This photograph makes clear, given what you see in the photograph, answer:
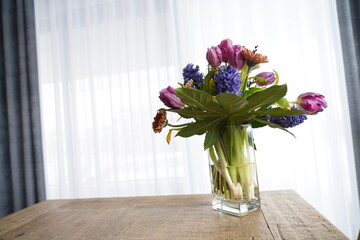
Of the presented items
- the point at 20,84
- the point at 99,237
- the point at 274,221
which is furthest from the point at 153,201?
the point at 20,84

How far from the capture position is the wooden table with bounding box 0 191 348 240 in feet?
2.00

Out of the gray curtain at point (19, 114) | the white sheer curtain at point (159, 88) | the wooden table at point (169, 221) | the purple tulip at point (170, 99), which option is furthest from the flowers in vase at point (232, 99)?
the gray curtain at point (19, 114)

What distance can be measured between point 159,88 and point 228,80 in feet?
4.87

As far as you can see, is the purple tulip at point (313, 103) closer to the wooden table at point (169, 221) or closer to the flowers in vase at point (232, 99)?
the flowers in vase at point (232, 99)

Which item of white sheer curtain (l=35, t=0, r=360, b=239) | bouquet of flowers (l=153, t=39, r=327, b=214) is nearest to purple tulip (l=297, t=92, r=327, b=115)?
bouquet of flowers (l=153, t=39, r=327, b=214)

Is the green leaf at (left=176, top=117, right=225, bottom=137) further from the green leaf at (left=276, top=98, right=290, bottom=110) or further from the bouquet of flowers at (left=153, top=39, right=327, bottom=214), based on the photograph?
the green leaf at (left=276, top=98, right=290, bottom=110)

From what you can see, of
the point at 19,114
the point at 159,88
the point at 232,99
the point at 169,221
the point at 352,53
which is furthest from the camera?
the point at 19,114

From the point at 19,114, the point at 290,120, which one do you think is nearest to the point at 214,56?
the point at 290,120

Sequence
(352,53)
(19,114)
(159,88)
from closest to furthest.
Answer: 1. (352,53)
2. (159,88)
3. (19,114)

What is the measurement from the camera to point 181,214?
78 cm

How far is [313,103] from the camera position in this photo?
0.67 meters

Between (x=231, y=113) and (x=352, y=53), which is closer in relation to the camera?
(x=231, y=113)

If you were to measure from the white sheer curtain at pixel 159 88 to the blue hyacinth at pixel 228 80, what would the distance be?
4.42 ft

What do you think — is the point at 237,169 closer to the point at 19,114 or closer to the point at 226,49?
the point at 226,49
